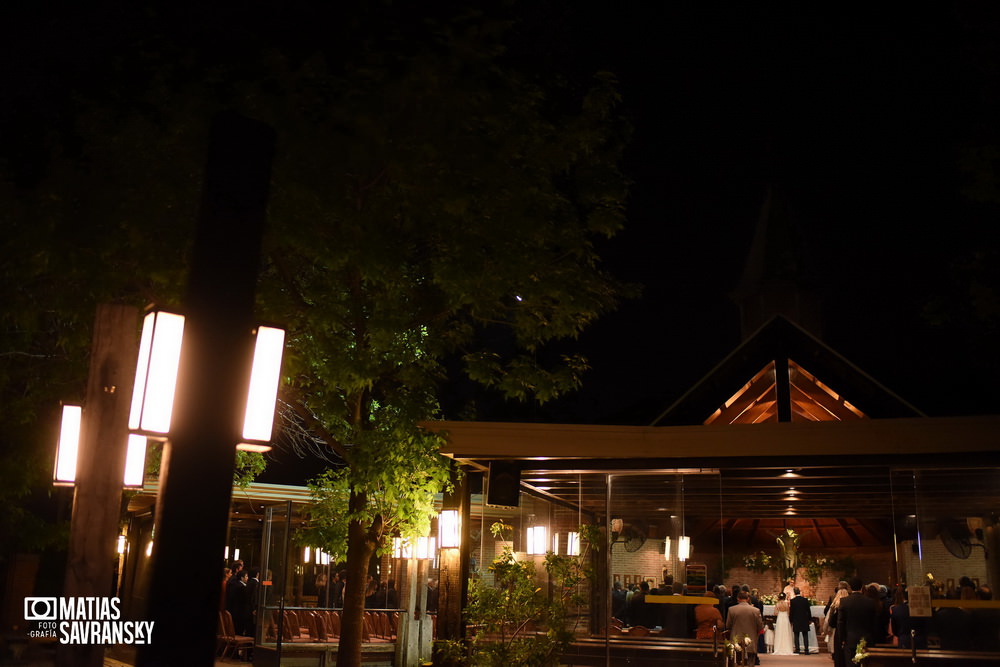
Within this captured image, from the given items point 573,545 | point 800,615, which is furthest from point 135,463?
point 800,615

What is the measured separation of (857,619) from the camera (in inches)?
481

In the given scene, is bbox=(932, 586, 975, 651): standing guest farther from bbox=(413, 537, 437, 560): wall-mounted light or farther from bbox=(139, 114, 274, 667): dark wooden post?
bbox=(139, 114, 274, 667): dark wooden post

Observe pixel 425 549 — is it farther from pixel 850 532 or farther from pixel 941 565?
pixel 850 532

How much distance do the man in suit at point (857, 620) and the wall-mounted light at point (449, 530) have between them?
5.72 meters

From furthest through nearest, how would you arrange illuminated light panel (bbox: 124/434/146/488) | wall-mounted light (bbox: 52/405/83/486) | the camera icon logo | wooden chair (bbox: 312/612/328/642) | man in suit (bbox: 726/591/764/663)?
wooden chair (bbox: 312/612/328/642), man in suit (bbox: 726/591/764/663), illuminated light panel (bbox: 124/434/146/488), wall-mounted light (bbox: 52/405/83/486), the camera icon logo

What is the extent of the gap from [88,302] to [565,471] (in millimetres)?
6278

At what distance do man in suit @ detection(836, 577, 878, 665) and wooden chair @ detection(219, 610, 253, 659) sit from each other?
37.0ft

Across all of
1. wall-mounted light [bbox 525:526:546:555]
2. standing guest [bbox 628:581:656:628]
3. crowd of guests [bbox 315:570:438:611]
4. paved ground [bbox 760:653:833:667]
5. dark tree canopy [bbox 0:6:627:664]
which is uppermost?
dark tree canopy [bbox 0:6:627:664]

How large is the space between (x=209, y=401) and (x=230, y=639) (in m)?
15.9

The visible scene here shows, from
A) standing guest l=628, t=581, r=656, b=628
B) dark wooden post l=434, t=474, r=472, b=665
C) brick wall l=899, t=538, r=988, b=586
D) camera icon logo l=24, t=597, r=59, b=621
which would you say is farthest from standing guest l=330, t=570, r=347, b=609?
brick wall l=899, t=538, r=988, b=586

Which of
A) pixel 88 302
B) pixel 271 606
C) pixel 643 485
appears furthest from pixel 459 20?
pixel 271 606

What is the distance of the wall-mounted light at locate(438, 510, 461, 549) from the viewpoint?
11.5m

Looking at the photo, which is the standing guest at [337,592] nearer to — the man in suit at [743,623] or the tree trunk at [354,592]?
the tree trunk at [354,592]

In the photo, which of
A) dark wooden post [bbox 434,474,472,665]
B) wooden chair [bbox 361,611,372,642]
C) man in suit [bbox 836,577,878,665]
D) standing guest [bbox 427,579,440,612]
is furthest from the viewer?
standing guest [bbox 427,579,440,612]
